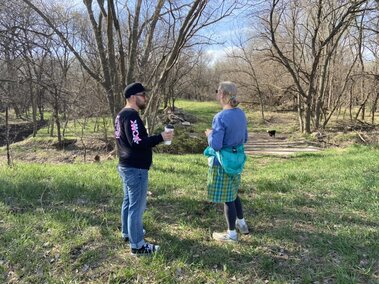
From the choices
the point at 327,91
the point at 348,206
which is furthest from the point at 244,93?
the point at 348,206

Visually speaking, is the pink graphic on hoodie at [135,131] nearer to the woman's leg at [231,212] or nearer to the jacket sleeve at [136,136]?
the jacket sleeve at [136,136]

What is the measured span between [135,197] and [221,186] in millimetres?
957

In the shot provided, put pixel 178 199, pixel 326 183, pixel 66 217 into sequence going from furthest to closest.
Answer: pixel 326 183
pixel 178 199
pixel 66 217

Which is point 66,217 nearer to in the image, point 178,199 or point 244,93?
point 178,199

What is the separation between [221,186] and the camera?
12.7 feet

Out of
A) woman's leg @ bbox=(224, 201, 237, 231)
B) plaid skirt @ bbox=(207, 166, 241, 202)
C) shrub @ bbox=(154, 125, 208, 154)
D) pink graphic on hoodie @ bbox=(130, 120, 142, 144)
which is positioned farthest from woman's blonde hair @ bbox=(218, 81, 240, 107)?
shrub @ bbox=(154, 125, 208, 154)

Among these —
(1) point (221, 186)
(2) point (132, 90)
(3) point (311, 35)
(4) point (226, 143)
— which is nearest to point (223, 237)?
(1) point (221, 186)

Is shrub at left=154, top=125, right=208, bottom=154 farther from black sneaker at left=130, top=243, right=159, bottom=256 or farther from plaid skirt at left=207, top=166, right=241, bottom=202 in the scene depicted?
black sneaker at left=130, top=243, right=159, bottom=256

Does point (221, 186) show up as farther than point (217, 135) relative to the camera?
Yes

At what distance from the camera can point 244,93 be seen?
40.0m

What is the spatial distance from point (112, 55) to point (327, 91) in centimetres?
2138

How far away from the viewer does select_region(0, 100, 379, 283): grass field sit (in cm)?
349

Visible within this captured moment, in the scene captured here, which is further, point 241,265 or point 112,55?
point 112,55

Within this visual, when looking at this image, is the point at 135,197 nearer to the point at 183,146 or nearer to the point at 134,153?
the point at 134,153
